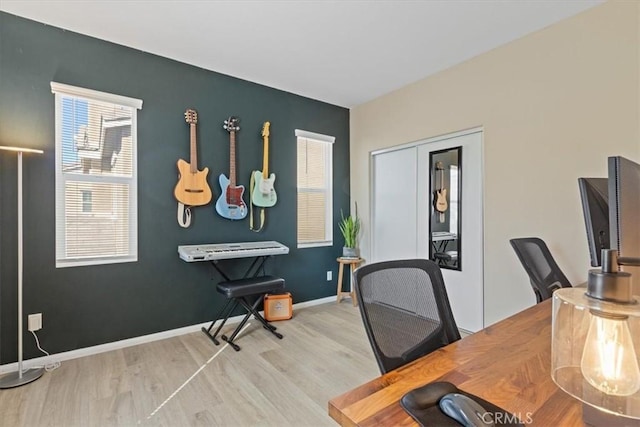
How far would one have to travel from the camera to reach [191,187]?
3090mm

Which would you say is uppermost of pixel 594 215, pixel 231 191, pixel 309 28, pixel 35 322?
pixel 309 28

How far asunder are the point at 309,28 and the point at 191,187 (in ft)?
5.94

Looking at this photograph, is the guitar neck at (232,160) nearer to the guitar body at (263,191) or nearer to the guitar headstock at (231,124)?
the guitar headstock at (231,124)

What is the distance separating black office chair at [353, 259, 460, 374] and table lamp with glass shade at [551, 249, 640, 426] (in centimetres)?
48

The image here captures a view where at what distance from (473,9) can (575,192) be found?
5.18 feet

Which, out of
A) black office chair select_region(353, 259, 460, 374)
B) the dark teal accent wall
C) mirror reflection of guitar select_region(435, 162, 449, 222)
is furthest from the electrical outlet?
mirror reflection of guitar select_region(435, 162, 449, 222)

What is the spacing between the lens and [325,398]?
2.02m

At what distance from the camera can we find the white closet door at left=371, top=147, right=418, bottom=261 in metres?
3.77

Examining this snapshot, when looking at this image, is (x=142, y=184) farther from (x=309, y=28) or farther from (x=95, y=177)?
(x=309, y=28)

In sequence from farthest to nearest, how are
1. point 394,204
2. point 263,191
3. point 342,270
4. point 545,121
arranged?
1. point 342,270
2. point 394,204
3. point 263,191
4. point 545,121

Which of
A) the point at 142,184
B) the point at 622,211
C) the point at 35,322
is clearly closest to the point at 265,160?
the point at 142,184

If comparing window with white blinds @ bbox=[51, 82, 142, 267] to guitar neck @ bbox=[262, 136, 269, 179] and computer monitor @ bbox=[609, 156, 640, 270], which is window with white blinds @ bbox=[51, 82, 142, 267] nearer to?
guitar neck @ bbox=[262, 136, 269, 179]

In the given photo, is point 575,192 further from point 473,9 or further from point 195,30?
point 195,30

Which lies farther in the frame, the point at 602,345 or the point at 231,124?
the point at 231,124
